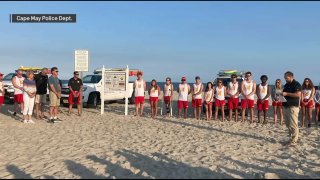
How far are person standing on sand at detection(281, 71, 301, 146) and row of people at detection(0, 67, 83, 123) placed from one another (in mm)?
7684

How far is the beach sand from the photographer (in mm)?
6480

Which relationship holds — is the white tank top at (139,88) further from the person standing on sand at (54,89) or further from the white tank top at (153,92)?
the person standing on sand at (54,89)

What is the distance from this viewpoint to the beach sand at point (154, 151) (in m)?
6.48

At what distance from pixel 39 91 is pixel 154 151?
22.4ft

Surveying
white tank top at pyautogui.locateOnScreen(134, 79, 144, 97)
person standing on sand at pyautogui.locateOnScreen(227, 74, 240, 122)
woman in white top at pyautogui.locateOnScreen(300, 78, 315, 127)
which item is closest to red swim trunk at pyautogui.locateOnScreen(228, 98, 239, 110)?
person standing on sand at pyautogui.locateOnScreen(227, 74, 240, 122)

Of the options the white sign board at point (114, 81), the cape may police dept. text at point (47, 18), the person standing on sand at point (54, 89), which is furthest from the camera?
the cape may police dept. text at point (47, 18)

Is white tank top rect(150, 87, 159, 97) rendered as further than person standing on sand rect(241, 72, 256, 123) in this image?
Yes

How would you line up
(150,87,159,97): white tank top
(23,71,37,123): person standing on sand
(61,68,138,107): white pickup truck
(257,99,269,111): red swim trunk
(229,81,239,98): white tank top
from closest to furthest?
1. (23,71,37,123): person standing on sand
2. (257,99,269,111): red swim trunk
3. (229,81,239,98): white tank top
4. (150,87,159,97): white tank top
5. (61,68,138,107): white pickup truck

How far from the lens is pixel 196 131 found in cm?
1108

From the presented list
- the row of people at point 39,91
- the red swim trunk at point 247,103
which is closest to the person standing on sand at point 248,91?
the red swim trunk at point 247,103

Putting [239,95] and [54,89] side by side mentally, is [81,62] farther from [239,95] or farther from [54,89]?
[239,95]

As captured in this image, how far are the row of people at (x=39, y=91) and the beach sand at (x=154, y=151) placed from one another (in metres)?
0.67

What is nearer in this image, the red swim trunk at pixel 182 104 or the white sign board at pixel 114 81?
the red swim trunk at pixel 182 104

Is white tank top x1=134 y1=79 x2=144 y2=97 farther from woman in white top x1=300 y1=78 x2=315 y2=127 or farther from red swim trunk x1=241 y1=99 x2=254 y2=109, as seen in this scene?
woman in white top x1=300 y1=78 x2=315 y2=127
